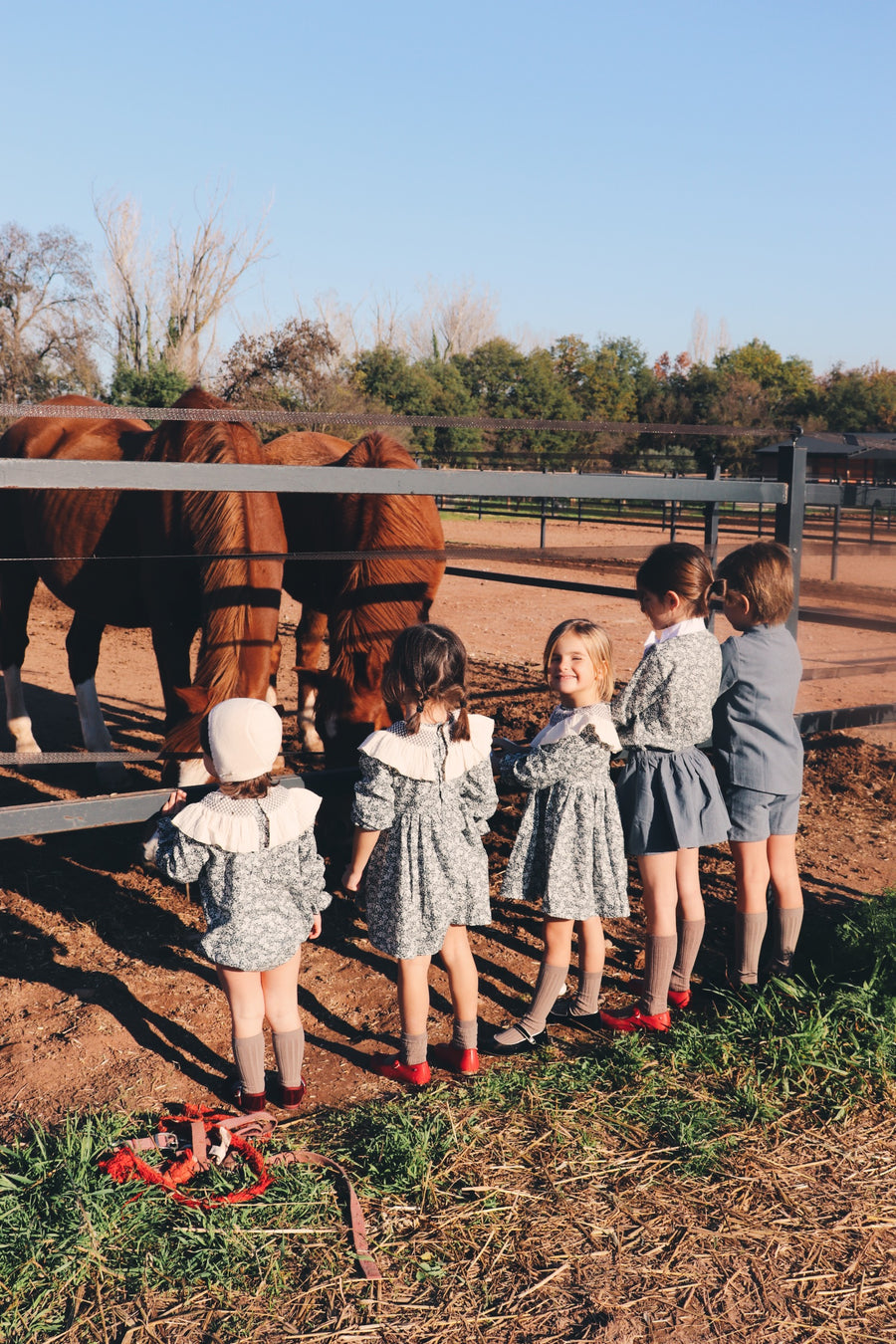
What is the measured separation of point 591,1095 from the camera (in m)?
2.31

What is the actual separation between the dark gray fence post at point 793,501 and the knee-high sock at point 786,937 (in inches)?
44.2

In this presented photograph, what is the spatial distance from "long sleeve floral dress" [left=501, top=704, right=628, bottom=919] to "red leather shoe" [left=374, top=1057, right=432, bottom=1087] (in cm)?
50

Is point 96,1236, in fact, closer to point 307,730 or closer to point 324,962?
point 324,962

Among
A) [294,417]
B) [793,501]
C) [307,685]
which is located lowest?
[307,685]

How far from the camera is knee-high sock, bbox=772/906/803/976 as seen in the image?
9.63ft

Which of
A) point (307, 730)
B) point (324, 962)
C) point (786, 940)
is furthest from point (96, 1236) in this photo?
point (307, 730)

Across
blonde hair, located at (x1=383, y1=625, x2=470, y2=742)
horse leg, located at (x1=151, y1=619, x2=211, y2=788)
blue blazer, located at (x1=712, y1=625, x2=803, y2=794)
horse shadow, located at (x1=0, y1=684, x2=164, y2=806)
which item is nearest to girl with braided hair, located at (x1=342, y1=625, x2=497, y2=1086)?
blonde hair, located at (x1=383, y1=625, x2=470, y2=742)

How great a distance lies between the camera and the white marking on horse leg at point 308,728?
18.5 feet

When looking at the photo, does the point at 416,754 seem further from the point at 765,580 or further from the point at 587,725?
the point at 765,580

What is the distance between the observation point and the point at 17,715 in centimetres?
551

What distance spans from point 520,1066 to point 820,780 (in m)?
3.06

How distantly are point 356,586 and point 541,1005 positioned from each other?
65.0 inches

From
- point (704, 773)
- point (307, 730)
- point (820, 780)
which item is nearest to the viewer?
point (704, 773)

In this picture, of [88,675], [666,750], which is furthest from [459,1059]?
[88,675]
